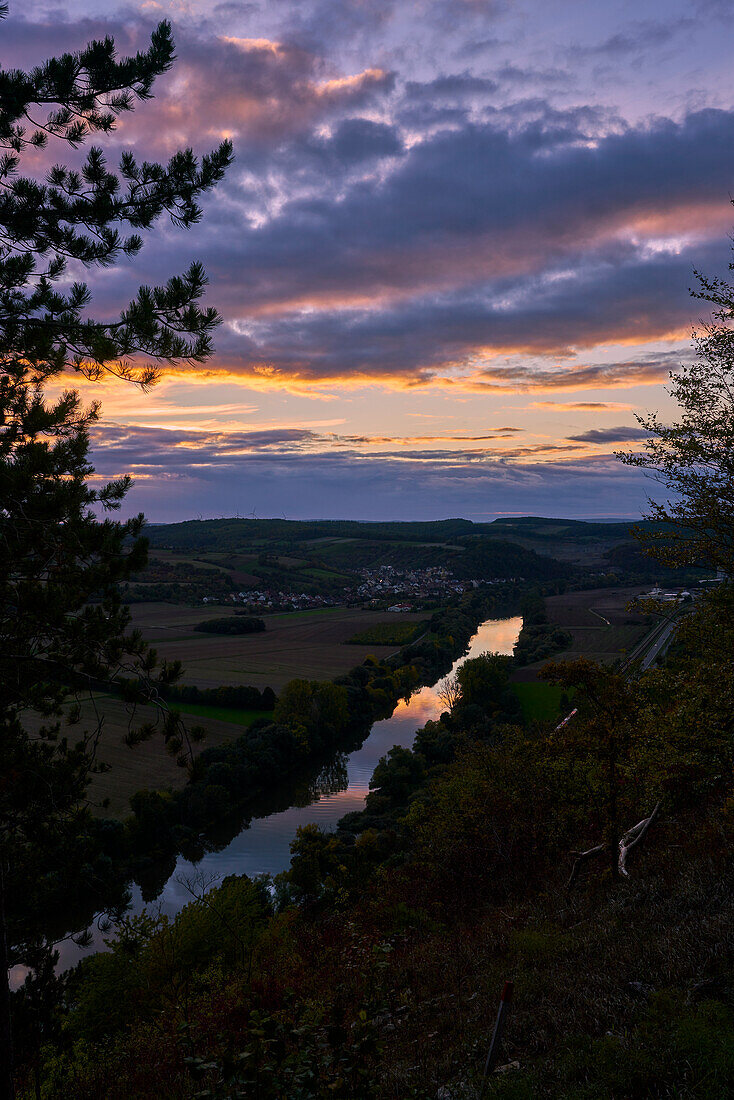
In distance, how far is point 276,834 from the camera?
37.3 m

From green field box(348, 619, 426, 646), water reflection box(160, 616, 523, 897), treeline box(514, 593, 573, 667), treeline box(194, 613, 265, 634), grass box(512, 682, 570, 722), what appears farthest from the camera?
treeline box(194, 613, 265, 634)

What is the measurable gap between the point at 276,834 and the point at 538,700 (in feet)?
103

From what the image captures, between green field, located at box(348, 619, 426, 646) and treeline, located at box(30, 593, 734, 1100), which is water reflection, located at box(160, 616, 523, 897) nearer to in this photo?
treeline, located at box(30, 593, 734, 1100)

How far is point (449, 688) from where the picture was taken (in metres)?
67.1

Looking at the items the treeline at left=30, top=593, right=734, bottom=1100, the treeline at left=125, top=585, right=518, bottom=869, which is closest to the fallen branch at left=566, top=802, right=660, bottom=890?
the treeline at left=30, top=593, right=734, bottom=1100

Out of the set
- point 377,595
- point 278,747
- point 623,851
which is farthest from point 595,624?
point 623,851

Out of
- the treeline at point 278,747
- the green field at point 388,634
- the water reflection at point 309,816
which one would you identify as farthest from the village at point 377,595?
the water reflection at point 309,816

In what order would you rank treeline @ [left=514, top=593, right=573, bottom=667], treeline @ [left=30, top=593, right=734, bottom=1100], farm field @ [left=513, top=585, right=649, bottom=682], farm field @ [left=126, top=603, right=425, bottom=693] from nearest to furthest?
1. treeline @ [left=30, top=593, right=734, bottom=1100]
2. farm field @ [left=126, top=603, right=425, bottom=693]
3. farm field @ [left=513, top=585, right=649, bottom=682]
4. treeline @ [left=514, top=593, right=573, bottom=667]

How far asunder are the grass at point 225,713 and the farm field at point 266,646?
3.80m

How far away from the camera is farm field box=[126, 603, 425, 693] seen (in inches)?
2667

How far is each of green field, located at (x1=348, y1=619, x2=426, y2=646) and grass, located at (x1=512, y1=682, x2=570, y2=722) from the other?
3065 centimetres

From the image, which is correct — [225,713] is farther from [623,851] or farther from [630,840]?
[623,851]

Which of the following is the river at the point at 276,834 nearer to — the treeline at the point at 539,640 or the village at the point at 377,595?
the treeline at the point at 539,640

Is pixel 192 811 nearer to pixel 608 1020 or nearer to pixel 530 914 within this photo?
pixel 530 914
